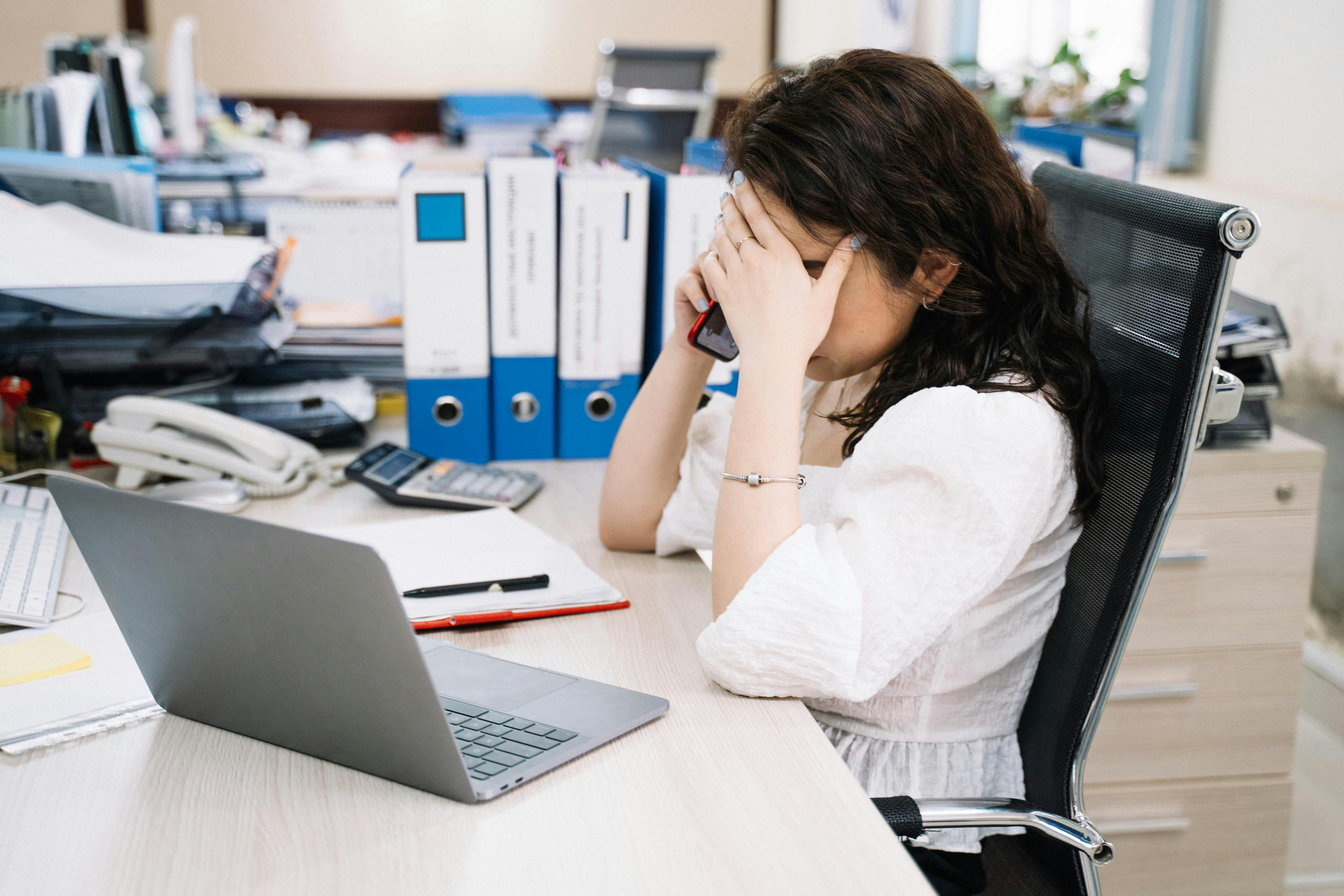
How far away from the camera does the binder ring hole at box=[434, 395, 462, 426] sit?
1350 millimetres

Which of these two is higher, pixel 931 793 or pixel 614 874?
pixel 614 874

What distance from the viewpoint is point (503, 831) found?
24.7 inches

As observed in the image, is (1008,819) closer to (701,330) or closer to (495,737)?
(495,737)

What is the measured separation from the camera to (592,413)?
1.40m

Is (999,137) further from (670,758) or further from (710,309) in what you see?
(670,758)

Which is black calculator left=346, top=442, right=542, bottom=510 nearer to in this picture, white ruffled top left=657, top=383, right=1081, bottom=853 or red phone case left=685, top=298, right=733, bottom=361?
red phone case left=685, top=298, right=733, bottom=361

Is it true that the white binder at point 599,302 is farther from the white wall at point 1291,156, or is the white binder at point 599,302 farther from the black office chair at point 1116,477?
the white wall at point 1291,156

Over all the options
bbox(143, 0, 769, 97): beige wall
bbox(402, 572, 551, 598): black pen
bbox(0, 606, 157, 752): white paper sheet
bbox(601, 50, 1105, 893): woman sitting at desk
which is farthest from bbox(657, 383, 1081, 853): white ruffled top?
bbox(143, 0, 769, 97): beige wall

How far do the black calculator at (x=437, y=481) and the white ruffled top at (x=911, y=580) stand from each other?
444 mm

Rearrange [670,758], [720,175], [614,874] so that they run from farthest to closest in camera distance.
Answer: [720,175]
[670,758]
[614,874]

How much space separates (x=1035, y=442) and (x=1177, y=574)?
0.84 metres

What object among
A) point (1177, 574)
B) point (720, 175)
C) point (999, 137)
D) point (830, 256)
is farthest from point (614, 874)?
point (1177, 574)

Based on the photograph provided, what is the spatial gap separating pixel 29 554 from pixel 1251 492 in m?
1.44

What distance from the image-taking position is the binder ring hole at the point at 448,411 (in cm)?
135
